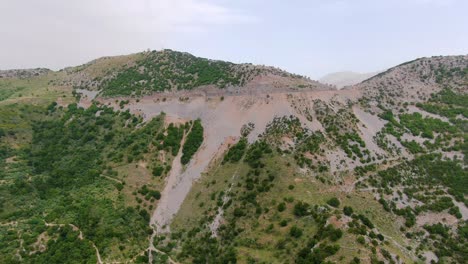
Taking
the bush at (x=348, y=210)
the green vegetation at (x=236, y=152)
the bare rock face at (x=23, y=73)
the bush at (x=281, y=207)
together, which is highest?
the bare rock face at (x=23, y=73)

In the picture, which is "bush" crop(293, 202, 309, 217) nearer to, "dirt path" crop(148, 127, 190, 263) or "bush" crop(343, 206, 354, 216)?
"bush" crop(343, 206, 354, 216)

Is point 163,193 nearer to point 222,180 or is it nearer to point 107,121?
point 222,180

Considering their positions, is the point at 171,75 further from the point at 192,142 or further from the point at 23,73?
the point at 23,73

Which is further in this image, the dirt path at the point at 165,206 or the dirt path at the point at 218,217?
the dirt path at the point at 165,206

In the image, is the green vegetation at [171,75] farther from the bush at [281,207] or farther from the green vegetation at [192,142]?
the bush at [281,207]

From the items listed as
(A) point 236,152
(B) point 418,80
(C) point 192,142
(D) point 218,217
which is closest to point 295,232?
(D) point 218,217

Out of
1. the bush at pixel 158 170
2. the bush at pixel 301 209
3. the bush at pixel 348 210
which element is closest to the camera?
the bush at pixel 348 210

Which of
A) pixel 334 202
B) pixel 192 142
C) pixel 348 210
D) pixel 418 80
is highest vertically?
pixel 418 80

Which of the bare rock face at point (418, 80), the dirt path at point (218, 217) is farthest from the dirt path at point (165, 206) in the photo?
the bare rock face at point (418, 80)
